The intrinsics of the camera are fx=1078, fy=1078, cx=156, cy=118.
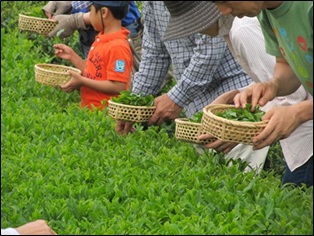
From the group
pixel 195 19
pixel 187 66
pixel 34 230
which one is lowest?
pixel 187 66

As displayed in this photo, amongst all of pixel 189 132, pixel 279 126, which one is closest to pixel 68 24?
pixel 189 132

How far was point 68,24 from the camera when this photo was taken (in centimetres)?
948

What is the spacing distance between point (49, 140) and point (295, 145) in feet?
5.24

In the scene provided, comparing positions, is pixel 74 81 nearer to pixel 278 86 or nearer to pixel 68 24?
pixel 68 24

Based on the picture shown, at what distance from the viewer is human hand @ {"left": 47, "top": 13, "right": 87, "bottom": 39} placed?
30.4 feet

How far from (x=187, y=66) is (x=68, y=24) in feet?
9.32

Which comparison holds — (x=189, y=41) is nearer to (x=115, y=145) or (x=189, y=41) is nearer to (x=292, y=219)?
(x=115, y=145)

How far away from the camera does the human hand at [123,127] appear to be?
22.3ft

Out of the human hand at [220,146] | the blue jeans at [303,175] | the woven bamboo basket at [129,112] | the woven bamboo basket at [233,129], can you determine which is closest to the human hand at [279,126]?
the woven bamboo basket at [233,129]

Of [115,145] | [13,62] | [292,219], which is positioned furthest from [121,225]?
[13,62]

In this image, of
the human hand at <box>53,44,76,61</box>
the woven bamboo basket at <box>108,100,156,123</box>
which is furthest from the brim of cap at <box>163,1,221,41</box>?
the human hand at <box>53,44,76,61</box>

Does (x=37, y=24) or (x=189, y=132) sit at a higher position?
(x=189, y=132)

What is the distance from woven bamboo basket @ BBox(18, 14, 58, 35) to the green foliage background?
229 cm

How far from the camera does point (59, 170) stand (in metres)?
5.71
